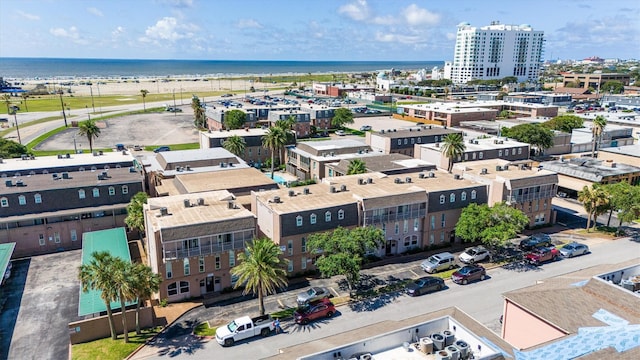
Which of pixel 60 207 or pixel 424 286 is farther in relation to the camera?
pixel 60 207

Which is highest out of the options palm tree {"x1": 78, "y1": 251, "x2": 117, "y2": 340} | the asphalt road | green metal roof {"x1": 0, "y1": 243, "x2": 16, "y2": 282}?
palm tree {"x1": 78, "y1": 251, "x2": 117, "y2": 340}

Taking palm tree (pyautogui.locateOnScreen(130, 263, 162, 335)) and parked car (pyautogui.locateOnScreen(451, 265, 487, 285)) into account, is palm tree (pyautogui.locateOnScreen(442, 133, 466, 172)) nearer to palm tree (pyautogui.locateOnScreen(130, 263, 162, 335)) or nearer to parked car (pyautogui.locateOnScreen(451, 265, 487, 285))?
A: parked car (pyautogui.locateOnScreen(451, 265, 487, 285))

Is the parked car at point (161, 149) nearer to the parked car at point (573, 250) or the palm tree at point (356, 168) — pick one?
the palm tree at point (356, 168)

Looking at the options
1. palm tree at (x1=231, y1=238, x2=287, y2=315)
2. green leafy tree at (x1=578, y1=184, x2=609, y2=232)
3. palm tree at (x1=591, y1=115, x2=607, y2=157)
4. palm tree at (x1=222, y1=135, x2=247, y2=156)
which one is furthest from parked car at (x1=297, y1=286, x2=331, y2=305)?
palm tree at (x1=591, y1=115, x2=607, y2=157)

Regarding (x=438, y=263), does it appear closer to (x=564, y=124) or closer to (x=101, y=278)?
(x=101, y=278)

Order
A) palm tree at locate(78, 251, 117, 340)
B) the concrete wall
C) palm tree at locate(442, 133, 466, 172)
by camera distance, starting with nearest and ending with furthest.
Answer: palm tree at locate(78, 251, 117, 340)
the concrete wall
palm tree at locate(442, 133, 466, 172)

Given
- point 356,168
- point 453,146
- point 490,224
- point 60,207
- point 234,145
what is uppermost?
point 453,146

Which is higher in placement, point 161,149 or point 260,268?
point 260,268

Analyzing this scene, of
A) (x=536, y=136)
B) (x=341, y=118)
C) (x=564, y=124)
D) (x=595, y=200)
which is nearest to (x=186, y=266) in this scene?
(x=595, y=200)
